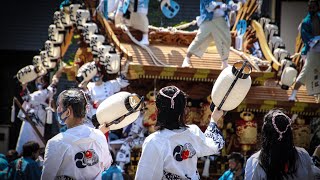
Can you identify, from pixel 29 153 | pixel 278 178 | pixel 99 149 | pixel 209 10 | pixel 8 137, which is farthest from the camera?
pixel 8 137

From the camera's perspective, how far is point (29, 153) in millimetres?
7617

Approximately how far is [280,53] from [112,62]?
2802 millimetres

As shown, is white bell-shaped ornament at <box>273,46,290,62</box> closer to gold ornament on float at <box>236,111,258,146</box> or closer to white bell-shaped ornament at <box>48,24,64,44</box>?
gold ornament on float at <box>236,111,258,146</box>

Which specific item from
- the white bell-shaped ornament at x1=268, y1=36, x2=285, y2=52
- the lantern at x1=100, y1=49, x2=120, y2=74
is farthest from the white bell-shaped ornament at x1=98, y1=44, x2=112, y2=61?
the white bell-shaped ornament at x1=268, y1=36, x2=285, y2=52

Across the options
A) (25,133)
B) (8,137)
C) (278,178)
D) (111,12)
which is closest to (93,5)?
(111,12)

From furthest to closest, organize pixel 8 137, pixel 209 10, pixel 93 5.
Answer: pixel 8 137
pixel 93 5
pixel 209 10

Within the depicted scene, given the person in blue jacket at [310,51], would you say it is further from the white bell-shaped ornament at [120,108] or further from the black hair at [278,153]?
the black hair at [278,153]

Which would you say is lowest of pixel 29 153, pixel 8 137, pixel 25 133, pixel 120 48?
pixel 8 137

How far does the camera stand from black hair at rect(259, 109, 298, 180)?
4375mm

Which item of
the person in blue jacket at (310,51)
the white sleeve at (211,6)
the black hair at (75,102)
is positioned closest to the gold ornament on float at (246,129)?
the person in blue jacket at (310,51)

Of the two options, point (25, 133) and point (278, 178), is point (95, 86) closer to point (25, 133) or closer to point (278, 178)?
point (25, 133)

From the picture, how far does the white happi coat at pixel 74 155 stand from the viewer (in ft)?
15.2

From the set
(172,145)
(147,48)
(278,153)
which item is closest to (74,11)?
(147,48)

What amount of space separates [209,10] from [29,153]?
9.98ft
